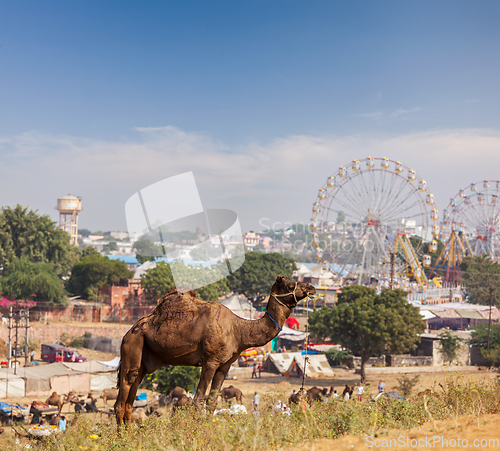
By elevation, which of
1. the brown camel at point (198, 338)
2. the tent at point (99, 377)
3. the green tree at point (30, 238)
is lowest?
the tent at point (99, 377)

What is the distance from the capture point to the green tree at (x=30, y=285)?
52062mm

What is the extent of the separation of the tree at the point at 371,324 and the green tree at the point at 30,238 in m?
41.2

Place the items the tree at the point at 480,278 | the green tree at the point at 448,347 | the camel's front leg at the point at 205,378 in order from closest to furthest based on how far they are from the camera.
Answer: the camel's front leg at the point at 205,378 < the green tree at the point at 448,347 < the tree at the point at 480,278

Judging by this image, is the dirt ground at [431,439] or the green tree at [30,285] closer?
the dirt ground at [431,439]

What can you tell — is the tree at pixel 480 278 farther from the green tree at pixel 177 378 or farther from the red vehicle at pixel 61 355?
the green tree at pixel 177 378

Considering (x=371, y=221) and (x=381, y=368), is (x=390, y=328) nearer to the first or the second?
(x=381, y=368)

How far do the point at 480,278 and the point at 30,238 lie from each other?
201 ft

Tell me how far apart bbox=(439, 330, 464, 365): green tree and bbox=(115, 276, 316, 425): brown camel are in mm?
34427

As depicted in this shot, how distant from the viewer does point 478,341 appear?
3847 cm

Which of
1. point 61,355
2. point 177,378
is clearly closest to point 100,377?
point 177,378

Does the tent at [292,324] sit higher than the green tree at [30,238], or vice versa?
the green tree at [30,238]

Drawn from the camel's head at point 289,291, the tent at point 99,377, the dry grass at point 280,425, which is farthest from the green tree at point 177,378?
the camel's head at point 289,291

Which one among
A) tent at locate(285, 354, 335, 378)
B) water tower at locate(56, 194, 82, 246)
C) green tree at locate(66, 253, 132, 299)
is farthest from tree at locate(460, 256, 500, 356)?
water tower at locate(56, 194, 82, 246)

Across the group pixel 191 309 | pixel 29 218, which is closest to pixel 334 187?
pixel 29 218
